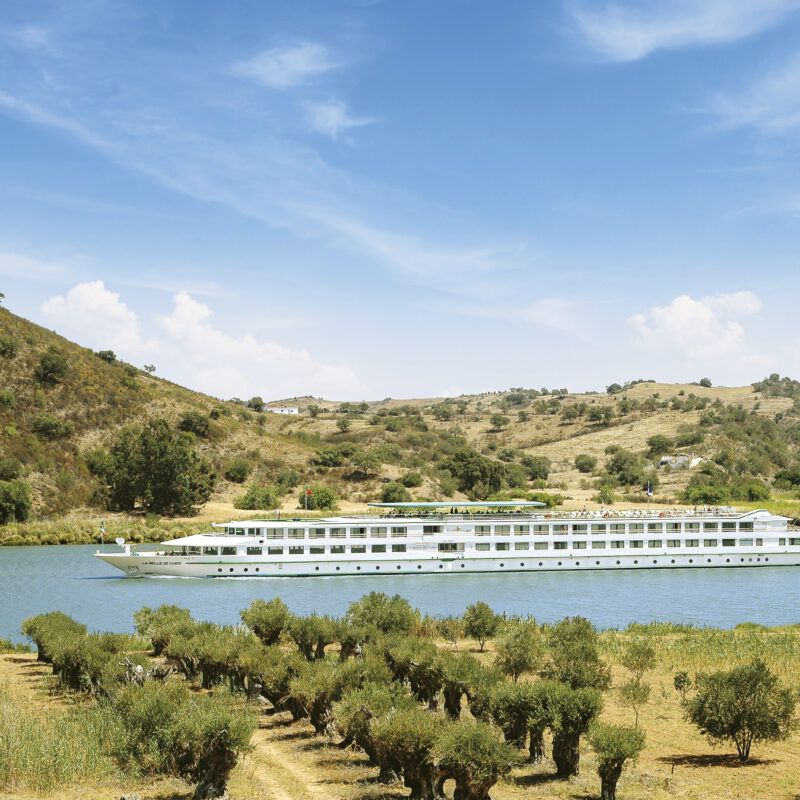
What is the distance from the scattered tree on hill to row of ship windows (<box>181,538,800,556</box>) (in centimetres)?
4577

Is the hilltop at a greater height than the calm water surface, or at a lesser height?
greater

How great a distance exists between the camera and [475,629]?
3356cm

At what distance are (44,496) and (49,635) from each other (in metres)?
69.0

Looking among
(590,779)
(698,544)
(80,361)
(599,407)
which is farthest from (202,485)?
(599,407)

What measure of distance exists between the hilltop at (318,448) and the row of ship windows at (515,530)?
102 ft

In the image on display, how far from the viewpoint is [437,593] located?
5294cm

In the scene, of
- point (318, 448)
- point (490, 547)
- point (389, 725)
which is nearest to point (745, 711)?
point (389, 725)

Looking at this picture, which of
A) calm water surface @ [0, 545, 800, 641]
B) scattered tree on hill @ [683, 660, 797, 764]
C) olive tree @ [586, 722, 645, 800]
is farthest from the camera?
calm water surface @ [0, 545, 800, 641]

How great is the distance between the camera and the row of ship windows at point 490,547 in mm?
61656

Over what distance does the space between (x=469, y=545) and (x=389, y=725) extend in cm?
5072

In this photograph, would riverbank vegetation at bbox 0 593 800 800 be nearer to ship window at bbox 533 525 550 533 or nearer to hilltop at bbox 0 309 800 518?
ship window at bbox 533 525 550 533

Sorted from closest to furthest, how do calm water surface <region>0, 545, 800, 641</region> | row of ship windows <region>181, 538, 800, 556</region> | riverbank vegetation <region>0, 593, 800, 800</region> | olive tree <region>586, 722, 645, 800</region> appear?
olive tree <region>586, 722, 645, 800</region> → riverbank vegetation <region>0, 593, 800, 800</region> → calm water surface <region>0, 545, 800, 641</region> → row of ship windows <region>181, 538, 800, 556</region>

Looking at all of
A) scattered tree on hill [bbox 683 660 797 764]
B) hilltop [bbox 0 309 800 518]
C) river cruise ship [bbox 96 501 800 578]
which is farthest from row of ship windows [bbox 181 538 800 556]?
scattered tree on hill [bbox 683 660 797 764]

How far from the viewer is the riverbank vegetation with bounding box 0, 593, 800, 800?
16.2 meters
